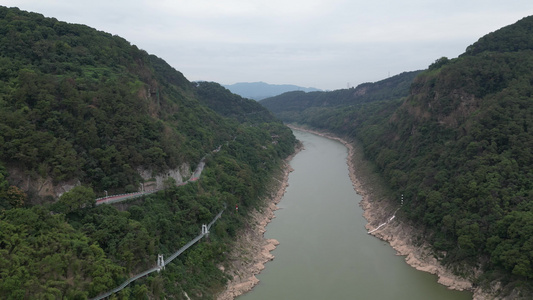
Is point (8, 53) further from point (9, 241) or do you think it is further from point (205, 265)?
point (205, 265)

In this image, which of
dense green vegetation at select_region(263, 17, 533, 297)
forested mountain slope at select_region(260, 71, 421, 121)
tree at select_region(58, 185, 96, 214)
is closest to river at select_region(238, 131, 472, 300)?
dense green vegetation at select_region(263, 17, 533, 297)

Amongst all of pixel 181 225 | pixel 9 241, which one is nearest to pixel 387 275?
pixel 181 225

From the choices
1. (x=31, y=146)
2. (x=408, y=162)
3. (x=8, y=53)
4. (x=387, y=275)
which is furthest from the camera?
(x=408, y=162)

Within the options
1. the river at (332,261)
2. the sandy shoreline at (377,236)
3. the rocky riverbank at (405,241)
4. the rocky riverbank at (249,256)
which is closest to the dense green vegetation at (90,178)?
the rocky riverbank at (249,256)

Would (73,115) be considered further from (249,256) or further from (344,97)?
(344,97)

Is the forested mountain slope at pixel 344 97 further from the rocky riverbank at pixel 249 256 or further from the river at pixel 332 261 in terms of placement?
the rocky riverbank at pixel 249 256

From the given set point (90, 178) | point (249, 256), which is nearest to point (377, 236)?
point (249, 256)
